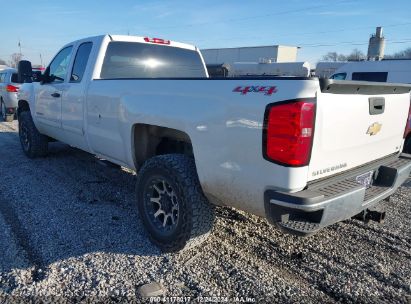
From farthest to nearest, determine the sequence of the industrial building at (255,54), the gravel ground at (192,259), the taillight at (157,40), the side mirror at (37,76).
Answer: the industrial building at (255,54), the side mirror at (37,76), the taillight at (157,40), the gravel ground at (192,259)

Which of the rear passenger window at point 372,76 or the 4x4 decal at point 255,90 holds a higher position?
the rear passenger window at point 372,76

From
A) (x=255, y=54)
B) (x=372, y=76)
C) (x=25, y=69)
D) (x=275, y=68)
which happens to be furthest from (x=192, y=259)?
(x=255, y=54)

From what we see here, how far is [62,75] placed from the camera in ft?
16.9

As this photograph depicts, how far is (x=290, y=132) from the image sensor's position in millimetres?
2266

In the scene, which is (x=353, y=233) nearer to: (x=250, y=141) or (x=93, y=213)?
(x=250, y=141)

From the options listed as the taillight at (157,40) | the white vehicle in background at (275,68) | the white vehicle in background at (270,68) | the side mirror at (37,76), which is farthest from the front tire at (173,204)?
the white vehicle in background at (270,68)

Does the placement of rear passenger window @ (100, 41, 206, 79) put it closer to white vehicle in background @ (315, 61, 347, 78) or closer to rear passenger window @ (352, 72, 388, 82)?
rear passenger window @ (352, 72, 388, 82)

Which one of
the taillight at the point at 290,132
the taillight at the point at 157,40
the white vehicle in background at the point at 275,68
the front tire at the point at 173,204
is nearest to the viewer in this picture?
the taillight at the point at 290,132

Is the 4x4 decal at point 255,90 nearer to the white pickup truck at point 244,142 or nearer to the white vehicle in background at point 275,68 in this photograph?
the white pickup truck at point 244,142

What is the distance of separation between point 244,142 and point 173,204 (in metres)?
1.08

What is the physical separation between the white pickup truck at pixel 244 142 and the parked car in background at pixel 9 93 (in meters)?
7.94

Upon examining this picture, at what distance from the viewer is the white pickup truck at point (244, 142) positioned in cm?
233

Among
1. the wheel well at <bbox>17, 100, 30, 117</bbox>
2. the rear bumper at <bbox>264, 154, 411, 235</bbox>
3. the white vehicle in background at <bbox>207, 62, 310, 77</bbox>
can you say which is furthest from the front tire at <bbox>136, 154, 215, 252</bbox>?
the white vehicle in background at <bbox>207, 62, 310, 77</bbox>

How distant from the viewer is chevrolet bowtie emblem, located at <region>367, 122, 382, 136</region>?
2.93 m
